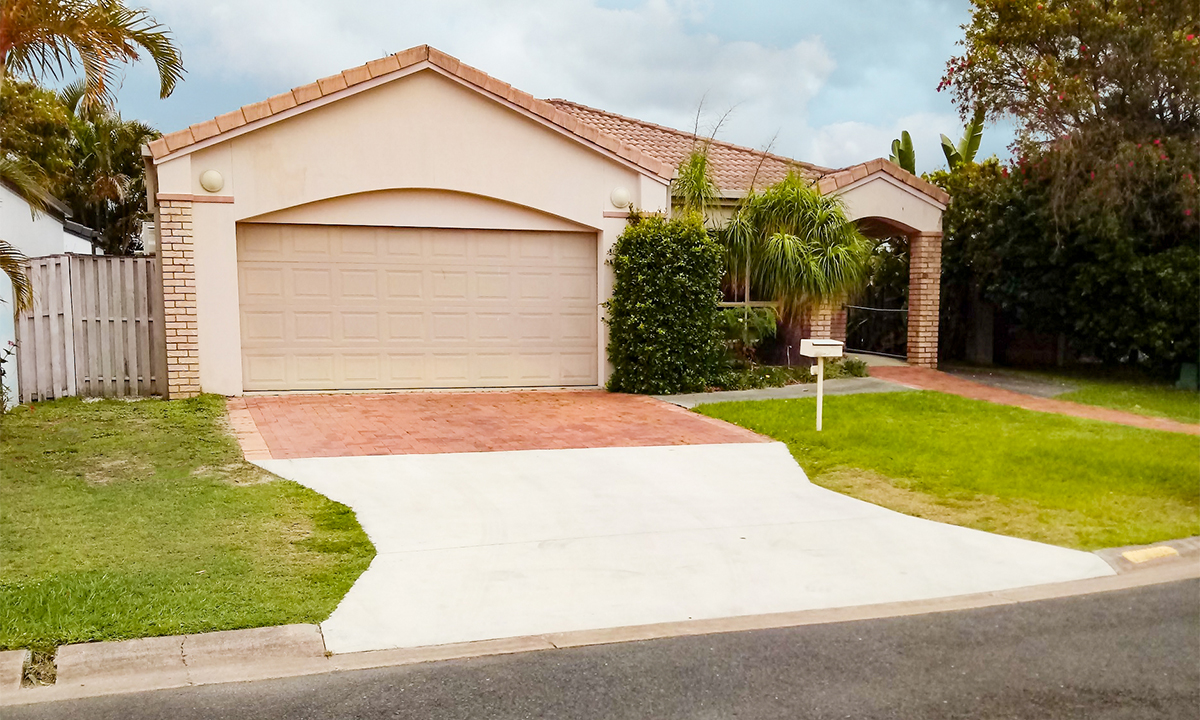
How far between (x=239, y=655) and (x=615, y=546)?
9.29 feet

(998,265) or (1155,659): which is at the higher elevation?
(998,265)

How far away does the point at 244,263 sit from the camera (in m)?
12.8

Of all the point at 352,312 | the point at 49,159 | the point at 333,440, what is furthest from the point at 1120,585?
the point at 49,159

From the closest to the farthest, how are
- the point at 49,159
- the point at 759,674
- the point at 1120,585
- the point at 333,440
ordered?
the point at 759,674 → the point at 1120,585 → the point at 333,440 → the point at 49,159

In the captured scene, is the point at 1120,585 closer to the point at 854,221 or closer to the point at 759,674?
the point at 759,674

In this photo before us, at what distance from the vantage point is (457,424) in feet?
36.2

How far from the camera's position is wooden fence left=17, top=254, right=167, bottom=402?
484 inches

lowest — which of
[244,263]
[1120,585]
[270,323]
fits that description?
[1120,585]

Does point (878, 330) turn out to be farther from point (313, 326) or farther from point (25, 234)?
point (25, 234)

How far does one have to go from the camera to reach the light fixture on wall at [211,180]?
12297 millimetres

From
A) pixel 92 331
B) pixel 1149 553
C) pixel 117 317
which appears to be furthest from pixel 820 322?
pixel 92 331

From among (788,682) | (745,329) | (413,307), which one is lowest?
(788,682)

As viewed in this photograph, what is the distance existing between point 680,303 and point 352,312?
455 cm

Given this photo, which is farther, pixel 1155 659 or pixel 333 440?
pixel 333 440
